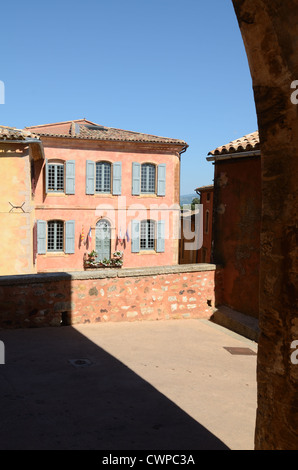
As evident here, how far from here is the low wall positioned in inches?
294

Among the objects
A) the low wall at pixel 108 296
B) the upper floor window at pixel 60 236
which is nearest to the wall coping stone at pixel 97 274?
the low wall at pixel 108 296

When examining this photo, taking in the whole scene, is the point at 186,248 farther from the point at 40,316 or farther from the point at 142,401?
the point at 142,401

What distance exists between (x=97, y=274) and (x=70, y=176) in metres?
12.5

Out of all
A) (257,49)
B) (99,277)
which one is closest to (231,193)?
(99,277)

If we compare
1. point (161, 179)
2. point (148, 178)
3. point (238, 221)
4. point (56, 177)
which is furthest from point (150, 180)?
point (238, 221)

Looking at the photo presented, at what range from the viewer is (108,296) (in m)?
8.37

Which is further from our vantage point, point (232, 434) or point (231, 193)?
point (231, 193)

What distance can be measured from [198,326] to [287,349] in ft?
22.7

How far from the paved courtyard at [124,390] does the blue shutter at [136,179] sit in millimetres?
13156

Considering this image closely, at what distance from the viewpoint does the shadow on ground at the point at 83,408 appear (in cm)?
376

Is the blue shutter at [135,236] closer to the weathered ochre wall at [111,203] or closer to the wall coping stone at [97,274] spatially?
the weathered ochre wall at [111,203]

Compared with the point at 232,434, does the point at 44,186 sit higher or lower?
higher

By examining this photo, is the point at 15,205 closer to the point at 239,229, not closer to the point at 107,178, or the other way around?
the point at 107,178

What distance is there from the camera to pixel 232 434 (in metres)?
4.14
